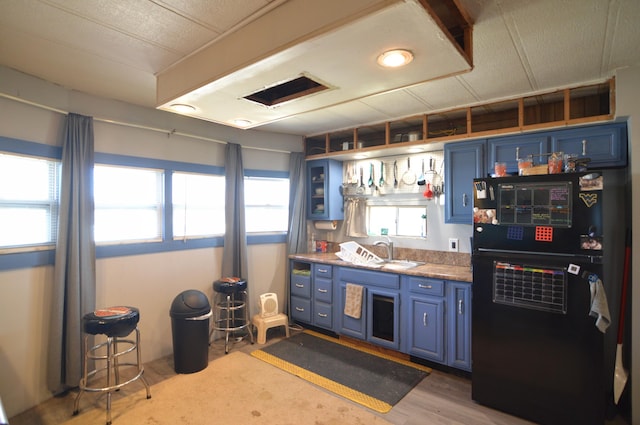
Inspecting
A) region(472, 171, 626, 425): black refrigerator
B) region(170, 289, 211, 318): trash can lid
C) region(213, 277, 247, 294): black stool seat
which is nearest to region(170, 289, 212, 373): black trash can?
region(170, 289, 211, 318): trash can lid

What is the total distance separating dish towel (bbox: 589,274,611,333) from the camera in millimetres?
2025

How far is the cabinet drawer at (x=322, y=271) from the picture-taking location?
3764mm

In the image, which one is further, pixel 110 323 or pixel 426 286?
pixel 426 286

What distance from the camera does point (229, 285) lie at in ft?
11.2

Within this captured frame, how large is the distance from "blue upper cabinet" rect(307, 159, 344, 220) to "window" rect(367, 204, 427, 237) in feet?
1.39

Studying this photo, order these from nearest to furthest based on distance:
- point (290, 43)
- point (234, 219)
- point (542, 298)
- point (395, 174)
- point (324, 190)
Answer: point (290, 43) < point (542, 298) < point (234, 219) < point (395, 174) < point (324, 190)

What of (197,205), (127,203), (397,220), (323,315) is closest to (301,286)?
(323,315)

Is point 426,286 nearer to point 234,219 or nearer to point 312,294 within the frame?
point 312,294

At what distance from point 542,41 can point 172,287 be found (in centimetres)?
360

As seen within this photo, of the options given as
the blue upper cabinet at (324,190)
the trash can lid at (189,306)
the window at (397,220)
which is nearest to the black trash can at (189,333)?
the trash can lid at (189,306)

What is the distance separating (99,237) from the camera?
2.96m

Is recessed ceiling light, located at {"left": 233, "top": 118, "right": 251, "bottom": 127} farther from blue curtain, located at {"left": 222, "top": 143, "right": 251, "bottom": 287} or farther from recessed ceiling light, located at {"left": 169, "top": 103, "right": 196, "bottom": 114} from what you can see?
blue curtain, located at {"left": 222, "top": 143, "right": 251, "bottom": 287}

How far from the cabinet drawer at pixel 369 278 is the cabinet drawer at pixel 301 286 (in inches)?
20.5

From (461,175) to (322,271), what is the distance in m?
1.79
